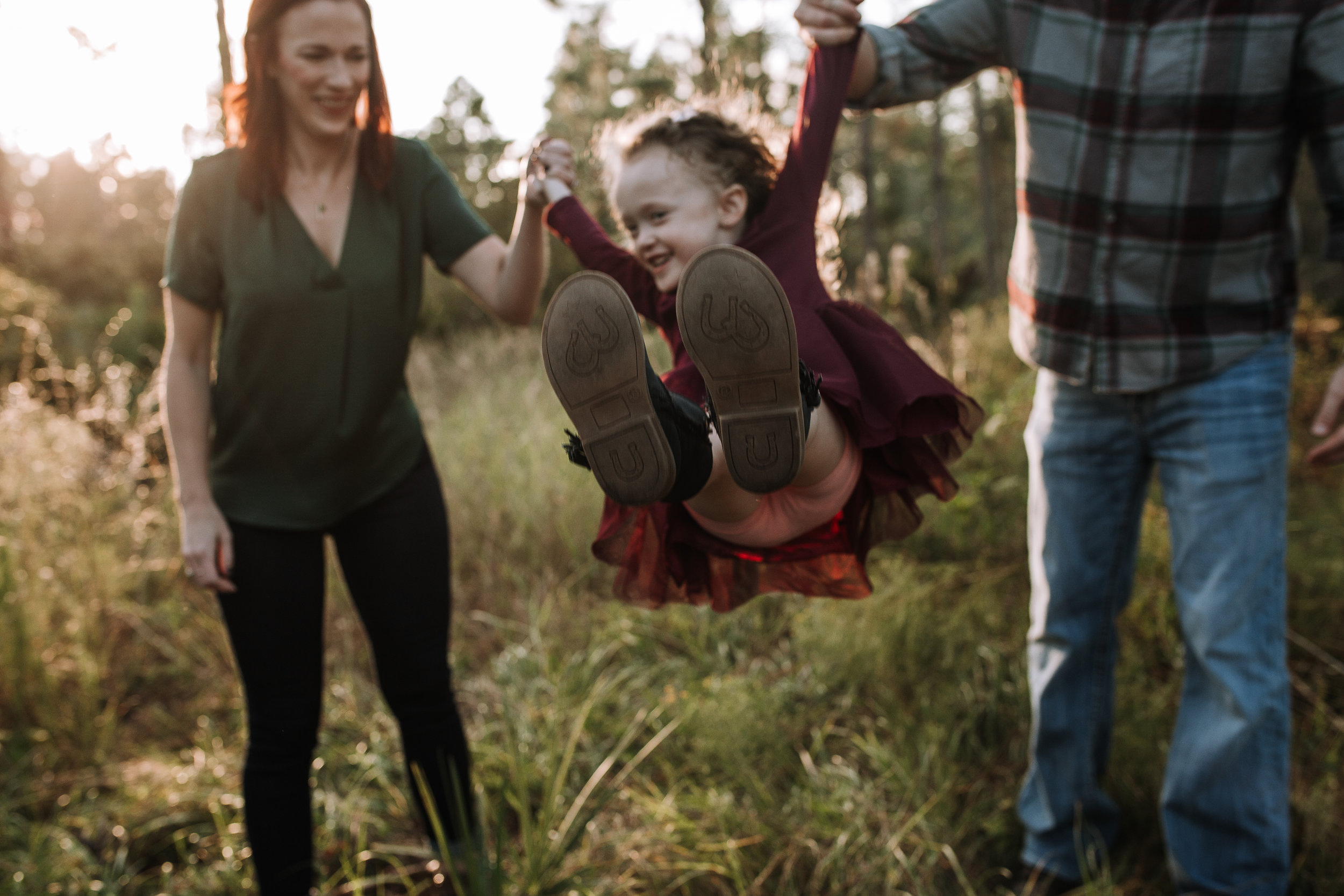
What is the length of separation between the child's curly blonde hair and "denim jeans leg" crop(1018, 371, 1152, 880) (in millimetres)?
852

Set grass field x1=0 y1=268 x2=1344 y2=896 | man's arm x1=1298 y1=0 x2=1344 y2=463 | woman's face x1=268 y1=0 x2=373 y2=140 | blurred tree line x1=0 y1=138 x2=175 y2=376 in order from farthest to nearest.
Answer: blurred tree line x1=0 y1=138 x2=175 y2=376, grass field x1=0 y1=268 x2=1344 y2=896, woman's face x1=268 y1=0 x2=373 y2=140, man's arm x1=1298 y1=0 x2=1344 y2=463

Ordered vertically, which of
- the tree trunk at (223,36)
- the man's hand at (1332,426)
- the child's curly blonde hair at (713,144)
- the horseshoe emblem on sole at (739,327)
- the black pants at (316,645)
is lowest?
the black pants at (316,645)

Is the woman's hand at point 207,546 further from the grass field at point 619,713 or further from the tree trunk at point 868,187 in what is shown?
the tree trunk at point 868,187

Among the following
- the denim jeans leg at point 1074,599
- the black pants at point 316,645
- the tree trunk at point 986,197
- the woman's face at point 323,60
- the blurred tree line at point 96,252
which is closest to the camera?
the woman's face at point 323,60

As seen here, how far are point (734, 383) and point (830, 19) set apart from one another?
0.90 m

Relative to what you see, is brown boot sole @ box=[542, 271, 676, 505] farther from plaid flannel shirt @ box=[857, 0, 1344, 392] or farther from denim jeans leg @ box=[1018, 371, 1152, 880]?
denim jeans leg @ box=[1018, 371, 1152, 880]

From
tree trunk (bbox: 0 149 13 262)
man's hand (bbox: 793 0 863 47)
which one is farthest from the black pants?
tree trunk (bbox: 0 149 13 262)

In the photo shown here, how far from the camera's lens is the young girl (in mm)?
1168

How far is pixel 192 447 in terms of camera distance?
1.80 metres

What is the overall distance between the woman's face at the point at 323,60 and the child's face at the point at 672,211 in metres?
0.60

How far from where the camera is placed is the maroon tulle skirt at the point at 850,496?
4.86 ft

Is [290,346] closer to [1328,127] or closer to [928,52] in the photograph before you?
[928,52]

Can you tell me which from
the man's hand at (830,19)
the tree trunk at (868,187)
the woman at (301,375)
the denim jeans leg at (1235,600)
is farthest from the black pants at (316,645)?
the tree trunk at (868,187)

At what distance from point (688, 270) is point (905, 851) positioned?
1640 millimetres
